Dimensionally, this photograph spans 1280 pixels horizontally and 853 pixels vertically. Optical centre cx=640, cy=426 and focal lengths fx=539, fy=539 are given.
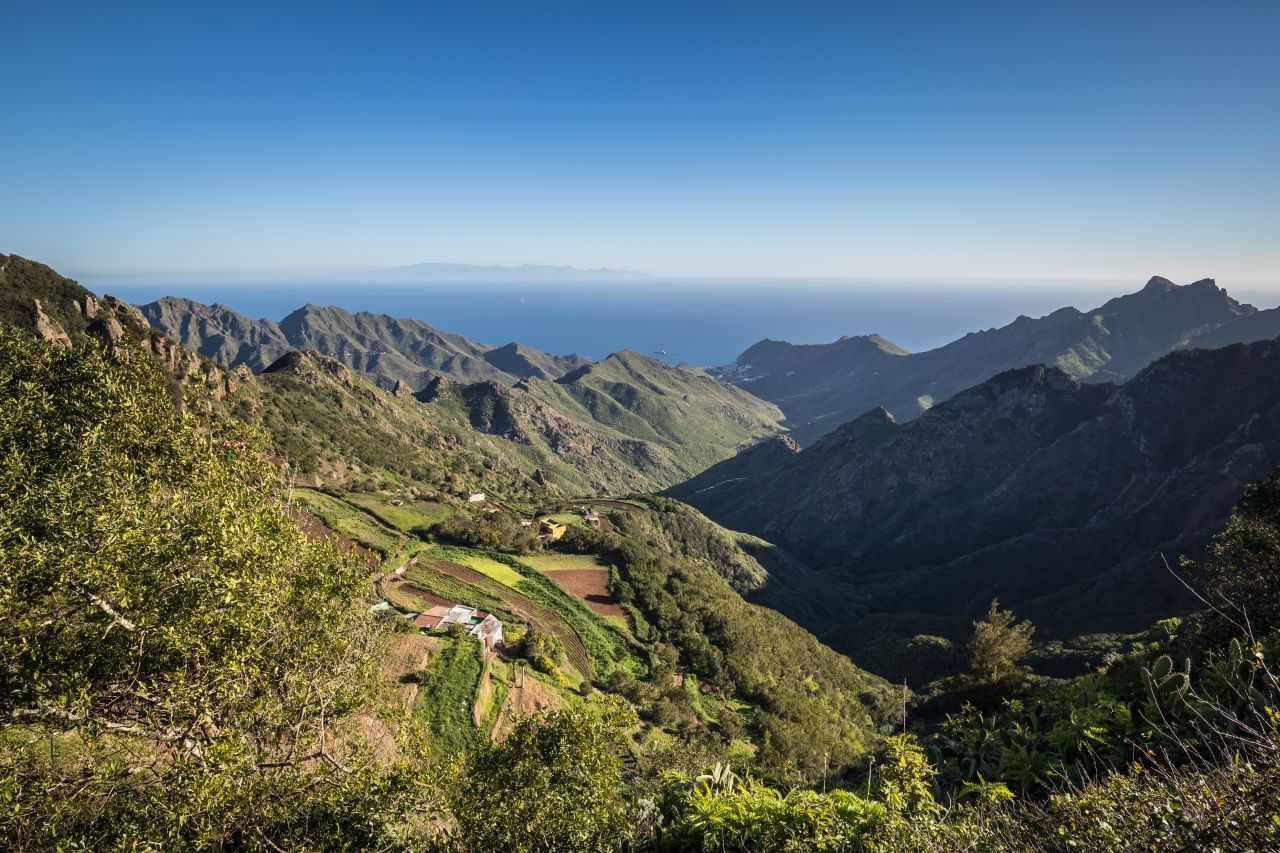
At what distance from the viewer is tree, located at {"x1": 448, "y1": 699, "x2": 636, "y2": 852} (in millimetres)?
10680

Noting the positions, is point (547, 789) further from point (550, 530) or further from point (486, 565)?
point (550, 530)

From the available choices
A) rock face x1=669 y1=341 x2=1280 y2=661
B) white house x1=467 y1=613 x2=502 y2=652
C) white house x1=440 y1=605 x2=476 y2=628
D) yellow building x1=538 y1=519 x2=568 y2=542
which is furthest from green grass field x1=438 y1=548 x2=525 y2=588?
rock face x1=669 y1=341 x2=1280 y2=661

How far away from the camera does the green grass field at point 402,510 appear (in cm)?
7100

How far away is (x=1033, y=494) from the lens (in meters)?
113

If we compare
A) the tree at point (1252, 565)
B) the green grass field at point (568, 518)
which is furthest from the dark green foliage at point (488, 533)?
the tree at point (1252, 565)

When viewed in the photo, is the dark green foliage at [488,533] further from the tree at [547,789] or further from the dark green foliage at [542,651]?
the tree at [547,789]

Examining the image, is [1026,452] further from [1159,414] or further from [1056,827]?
[1056,827]

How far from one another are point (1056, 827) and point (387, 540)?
217 ft

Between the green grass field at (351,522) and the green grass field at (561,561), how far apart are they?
15625 millimetres

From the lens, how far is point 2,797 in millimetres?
7719

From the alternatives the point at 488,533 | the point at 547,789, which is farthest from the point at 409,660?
the point at 488,533

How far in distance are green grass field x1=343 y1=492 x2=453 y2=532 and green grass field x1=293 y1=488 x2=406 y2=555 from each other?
1808mm

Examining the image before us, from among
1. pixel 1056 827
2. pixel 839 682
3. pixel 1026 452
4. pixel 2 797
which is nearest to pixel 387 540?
pixel 839 682

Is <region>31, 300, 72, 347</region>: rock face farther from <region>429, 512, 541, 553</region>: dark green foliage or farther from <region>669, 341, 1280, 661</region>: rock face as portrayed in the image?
<region>669, 341, 1280, 661</region>: rock face
